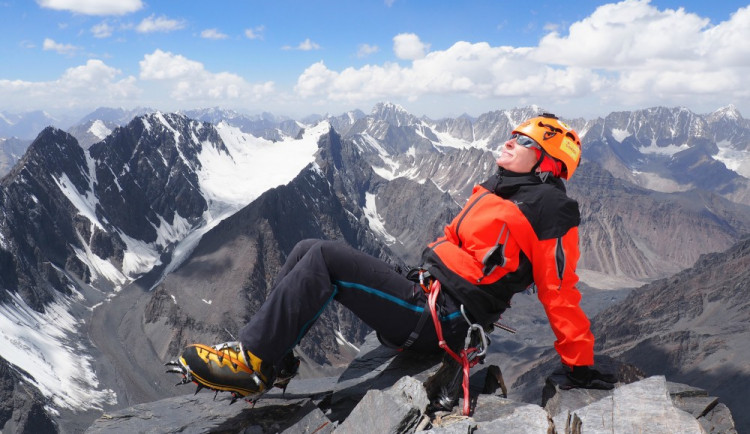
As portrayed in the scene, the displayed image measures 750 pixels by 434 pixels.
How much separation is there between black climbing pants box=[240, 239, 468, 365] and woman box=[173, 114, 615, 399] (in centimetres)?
2

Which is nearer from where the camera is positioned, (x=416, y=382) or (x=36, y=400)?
(x=416, y=382)

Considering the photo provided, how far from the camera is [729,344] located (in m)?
136

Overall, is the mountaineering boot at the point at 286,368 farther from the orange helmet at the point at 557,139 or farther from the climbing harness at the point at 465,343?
the orange helmet at the point at 557,139

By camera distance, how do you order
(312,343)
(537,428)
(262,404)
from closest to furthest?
(537,428)
(262,404)
(312,343)

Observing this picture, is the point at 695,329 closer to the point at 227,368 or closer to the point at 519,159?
the point at 519,159

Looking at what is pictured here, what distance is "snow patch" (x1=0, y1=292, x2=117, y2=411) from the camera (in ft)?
415

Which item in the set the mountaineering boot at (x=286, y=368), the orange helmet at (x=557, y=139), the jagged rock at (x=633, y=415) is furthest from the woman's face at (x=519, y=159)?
the mountaineering boot at (x=286, y=368)

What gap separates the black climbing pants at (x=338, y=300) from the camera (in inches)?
311

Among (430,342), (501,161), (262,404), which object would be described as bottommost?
(262,404)

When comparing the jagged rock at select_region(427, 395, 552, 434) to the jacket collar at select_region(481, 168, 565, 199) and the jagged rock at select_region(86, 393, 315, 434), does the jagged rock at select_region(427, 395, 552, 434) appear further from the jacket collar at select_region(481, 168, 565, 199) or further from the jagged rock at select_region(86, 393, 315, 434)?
the jacket collar at select_region(481, 168, 565, 199)

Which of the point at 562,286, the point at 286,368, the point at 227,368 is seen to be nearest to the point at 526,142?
the point at 562,286

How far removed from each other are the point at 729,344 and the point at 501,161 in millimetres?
167026

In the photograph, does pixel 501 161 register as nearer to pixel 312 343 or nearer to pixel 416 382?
pixel 416 382

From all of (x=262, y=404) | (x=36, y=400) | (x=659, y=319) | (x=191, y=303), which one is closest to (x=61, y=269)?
(x=191, y=303)
